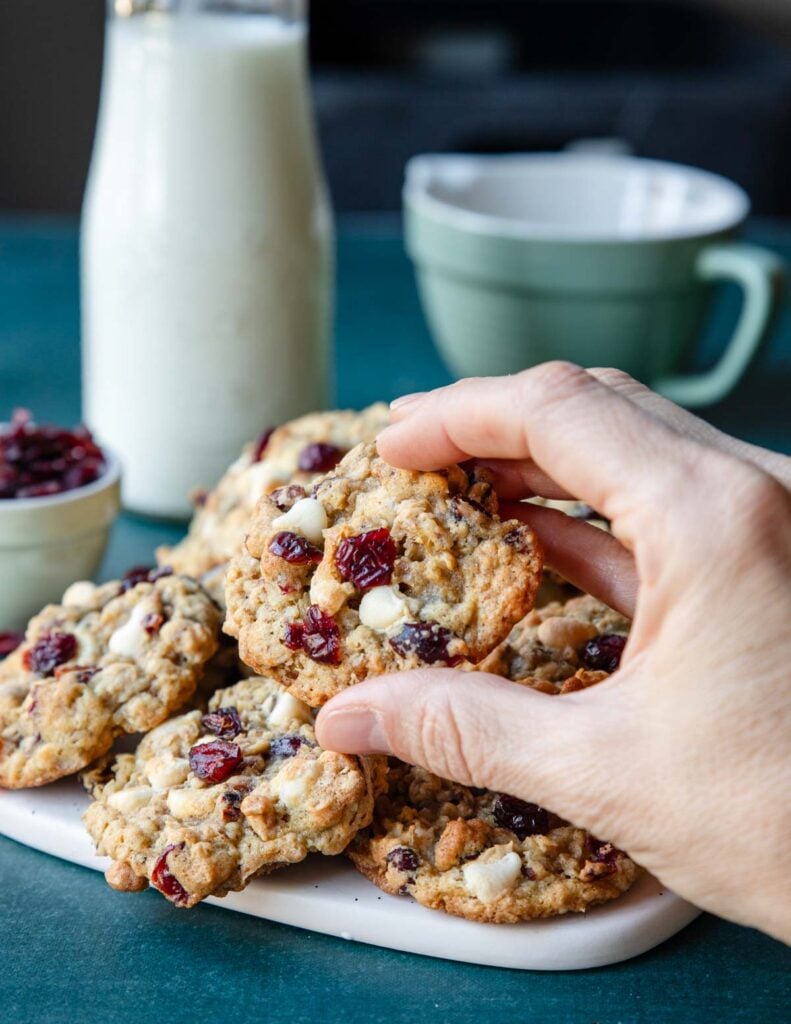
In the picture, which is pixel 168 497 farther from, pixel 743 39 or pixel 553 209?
pixel 743 39

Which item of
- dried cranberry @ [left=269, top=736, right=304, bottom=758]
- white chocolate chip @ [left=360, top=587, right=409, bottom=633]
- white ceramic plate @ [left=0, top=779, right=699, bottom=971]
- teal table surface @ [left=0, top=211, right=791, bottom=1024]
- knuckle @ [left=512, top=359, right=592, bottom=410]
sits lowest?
teal table surface @ [left=0, top=211, right=791, bottom=1024]

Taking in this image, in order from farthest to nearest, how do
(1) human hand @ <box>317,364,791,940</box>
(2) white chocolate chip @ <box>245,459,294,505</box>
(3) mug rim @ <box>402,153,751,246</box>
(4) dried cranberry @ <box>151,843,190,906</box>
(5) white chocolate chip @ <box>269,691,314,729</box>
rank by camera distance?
(3) mug rim @ <box>402,153,751,246</box>, (2) white chocolate chip @ <box>245,459,294,505</box>, (5) white chocolate chip @ <box>269,691,314,729</box>, (4) dried cranberry @ <box>151,843,190,906</box>, (1) human hand @ <box>317,364,791,940</box>

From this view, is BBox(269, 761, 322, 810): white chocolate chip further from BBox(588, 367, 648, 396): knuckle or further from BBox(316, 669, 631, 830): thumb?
BBox(588, 367, 648, 396): knuckle

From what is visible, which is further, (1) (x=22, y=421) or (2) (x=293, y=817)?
(1) (x=22, y=421)

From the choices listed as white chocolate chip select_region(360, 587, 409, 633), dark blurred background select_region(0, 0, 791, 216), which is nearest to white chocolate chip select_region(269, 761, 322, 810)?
white chocolate chip select_region(360, 587, 409, 633)

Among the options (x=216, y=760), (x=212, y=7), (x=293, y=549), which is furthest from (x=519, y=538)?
(x=212, y=7)

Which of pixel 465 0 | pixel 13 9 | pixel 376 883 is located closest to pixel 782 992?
pixel 376 883

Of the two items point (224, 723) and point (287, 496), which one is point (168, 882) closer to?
point (224, 723)
